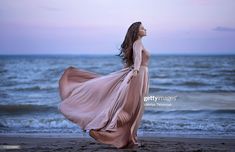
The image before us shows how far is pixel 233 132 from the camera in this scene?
936 centimetres

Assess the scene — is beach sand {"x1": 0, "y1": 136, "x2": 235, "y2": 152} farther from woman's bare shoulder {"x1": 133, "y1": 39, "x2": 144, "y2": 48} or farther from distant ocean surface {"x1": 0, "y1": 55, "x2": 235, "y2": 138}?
woman's bare shoulder {"x1": 133, "y1": 39, "x2": 144, "y2": 48}

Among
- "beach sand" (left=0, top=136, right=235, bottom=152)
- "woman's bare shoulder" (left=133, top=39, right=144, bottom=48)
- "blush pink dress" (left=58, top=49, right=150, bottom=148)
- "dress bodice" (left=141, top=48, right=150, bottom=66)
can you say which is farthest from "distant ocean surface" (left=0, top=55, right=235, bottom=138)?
"woman's bare shoulder" (left=133, top=39, right=144, bottom=48)

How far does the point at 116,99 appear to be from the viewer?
21.6 ft

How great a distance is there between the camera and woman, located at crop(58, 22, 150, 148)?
6.48m

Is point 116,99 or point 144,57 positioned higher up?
point 144,57

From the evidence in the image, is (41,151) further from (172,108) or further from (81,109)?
(172,108)

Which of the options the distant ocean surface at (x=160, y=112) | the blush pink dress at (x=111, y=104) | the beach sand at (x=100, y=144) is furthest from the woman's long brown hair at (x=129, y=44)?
the distant ocean surface at (x=160, y=112)

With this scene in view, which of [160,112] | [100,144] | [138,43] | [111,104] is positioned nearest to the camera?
[111,104]

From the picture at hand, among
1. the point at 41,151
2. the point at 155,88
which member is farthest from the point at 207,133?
the point at 155,88

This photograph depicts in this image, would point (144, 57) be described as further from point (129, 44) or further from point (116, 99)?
point (116, 99)

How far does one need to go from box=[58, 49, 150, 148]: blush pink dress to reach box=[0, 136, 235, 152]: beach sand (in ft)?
1.00

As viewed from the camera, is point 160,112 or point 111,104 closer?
point 111,104

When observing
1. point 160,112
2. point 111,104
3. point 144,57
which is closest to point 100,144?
point 111,104

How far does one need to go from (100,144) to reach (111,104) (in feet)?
3.25
